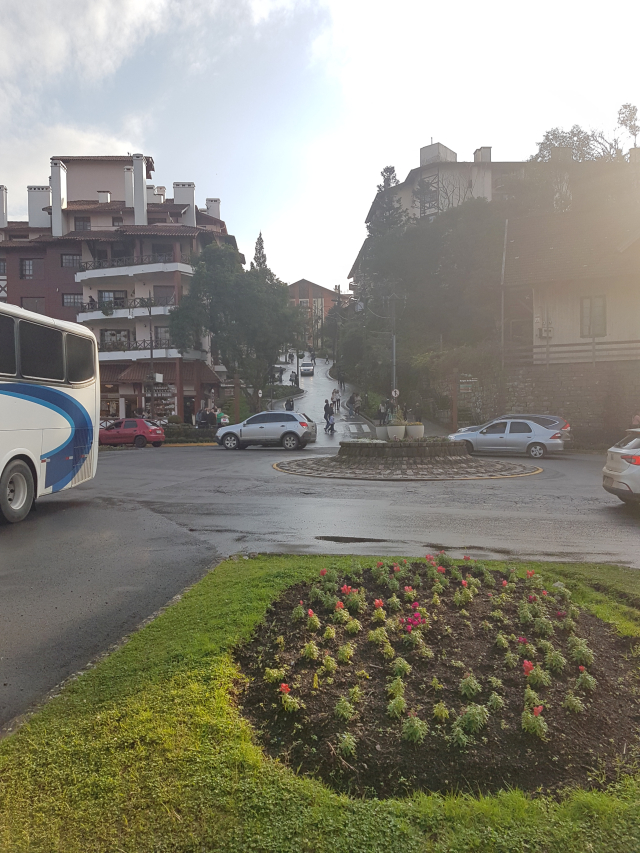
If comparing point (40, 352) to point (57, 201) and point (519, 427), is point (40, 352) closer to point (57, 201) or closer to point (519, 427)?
point (519, 427)

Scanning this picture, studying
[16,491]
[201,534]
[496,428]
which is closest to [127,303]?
[496,428]

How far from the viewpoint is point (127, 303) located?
4919 cm

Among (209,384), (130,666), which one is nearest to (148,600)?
(130,666)

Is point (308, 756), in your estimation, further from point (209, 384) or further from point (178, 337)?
point (209, 384)

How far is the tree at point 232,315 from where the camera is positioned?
1794 inches

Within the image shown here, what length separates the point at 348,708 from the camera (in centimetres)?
326

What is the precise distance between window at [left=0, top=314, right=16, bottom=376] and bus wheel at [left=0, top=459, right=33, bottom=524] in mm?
1464

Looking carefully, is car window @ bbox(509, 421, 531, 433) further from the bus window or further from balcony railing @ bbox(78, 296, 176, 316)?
balcony railing @ bbox(78, 296, 176, 316)

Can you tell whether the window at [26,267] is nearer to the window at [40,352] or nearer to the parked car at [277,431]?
the parked car at [277,431]

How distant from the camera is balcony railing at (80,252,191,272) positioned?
162 feet

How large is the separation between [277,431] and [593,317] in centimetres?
1736

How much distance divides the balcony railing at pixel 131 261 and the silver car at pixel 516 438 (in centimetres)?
3238

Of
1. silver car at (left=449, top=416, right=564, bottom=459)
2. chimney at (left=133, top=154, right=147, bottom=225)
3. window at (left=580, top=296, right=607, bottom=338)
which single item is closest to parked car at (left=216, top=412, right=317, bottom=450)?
silver car at (left=449, top=416, right=564, bottom=459)

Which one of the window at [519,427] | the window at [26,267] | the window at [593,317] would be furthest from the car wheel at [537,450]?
the window at [26,267]
